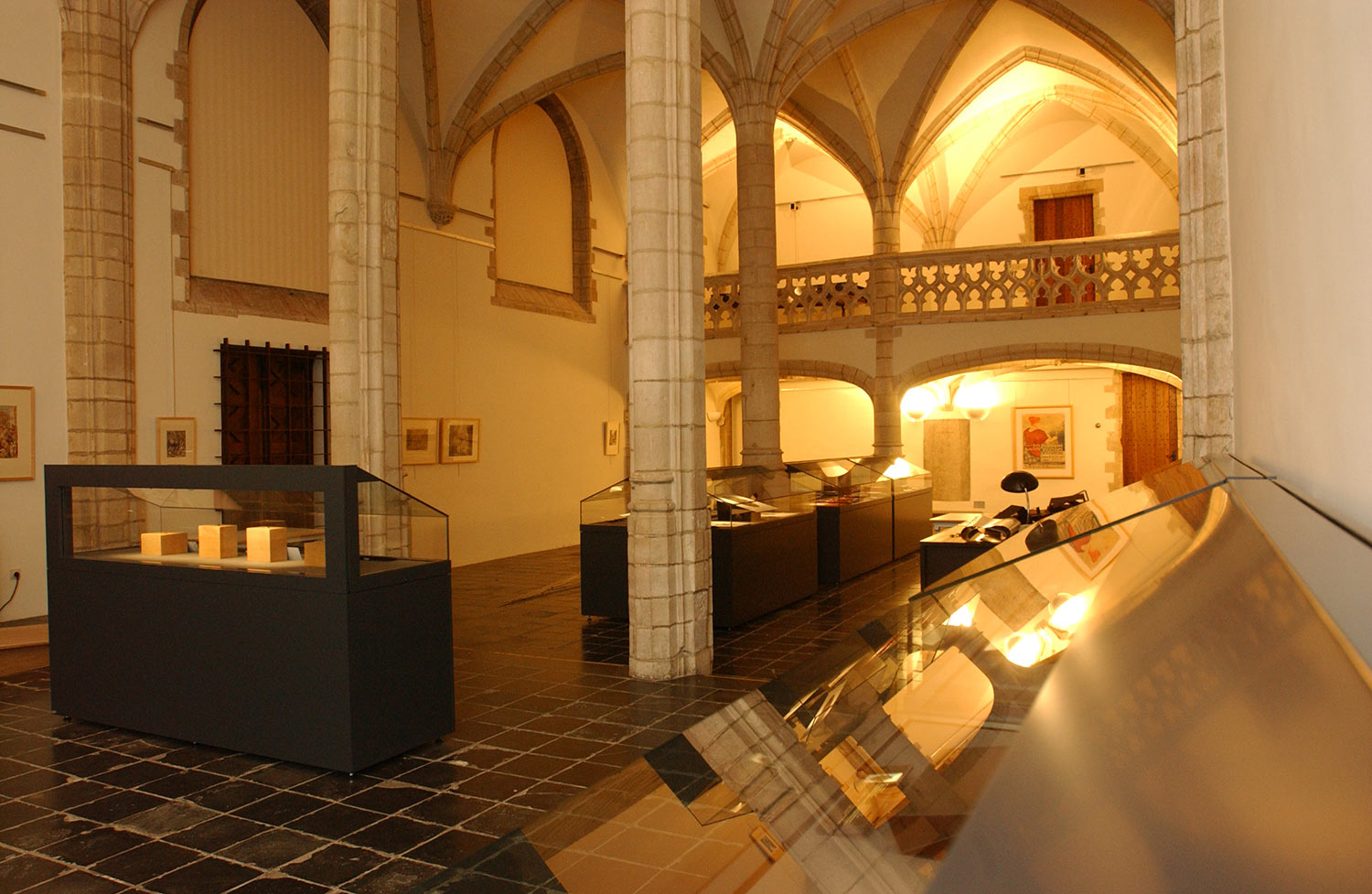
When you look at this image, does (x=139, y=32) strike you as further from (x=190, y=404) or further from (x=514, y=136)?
(x=514, y=136)

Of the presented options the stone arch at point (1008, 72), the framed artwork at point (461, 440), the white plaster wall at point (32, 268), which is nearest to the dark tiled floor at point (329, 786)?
the white plaster wall at point (32, 268)

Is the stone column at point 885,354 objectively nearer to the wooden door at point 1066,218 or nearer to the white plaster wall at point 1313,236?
the wooden door at point 1066,218

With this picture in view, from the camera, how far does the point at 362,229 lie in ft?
25.5

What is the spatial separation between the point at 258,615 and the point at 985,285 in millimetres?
12651

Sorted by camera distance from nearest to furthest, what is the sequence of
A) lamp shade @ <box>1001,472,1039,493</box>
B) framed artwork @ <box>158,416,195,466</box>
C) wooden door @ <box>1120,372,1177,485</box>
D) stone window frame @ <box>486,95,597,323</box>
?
lamp shade @ <box>1001,472,1039,493</box> < framed artwork @ <box>158,416,195,466</box> < stone window frame @ <box>486,95,597,323</box> < wooden door @ <box>1120,372,1177,485</box>

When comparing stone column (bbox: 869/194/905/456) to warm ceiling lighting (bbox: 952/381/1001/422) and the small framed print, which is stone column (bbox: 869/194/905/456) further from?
the small framed print

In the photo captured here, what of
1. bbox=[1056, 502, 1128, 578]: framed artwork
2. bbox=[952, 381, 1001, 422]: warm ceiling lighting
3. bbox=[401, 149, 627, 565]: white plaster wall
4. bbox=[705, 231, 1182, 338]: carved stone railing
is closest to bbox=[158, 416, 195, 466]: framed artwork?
bbox=[401, 149, 627, 565]: white plaster wall

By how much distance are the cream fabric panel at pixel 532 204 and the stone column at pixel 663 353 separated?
7.48m

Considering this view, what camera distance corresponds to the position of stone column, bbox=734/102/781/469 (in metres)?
12.4

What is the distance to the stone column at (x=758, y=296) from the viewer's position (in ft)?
40.8

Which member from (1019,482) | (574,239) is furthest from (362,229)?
(574,239)

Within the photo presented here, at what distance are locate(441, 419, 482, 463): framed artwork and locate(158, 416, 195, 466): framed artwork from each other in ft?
11.1

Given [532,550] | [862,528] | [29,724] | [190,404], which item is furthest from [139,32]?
[862,528]

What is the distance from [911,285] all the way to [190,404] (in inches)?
409
